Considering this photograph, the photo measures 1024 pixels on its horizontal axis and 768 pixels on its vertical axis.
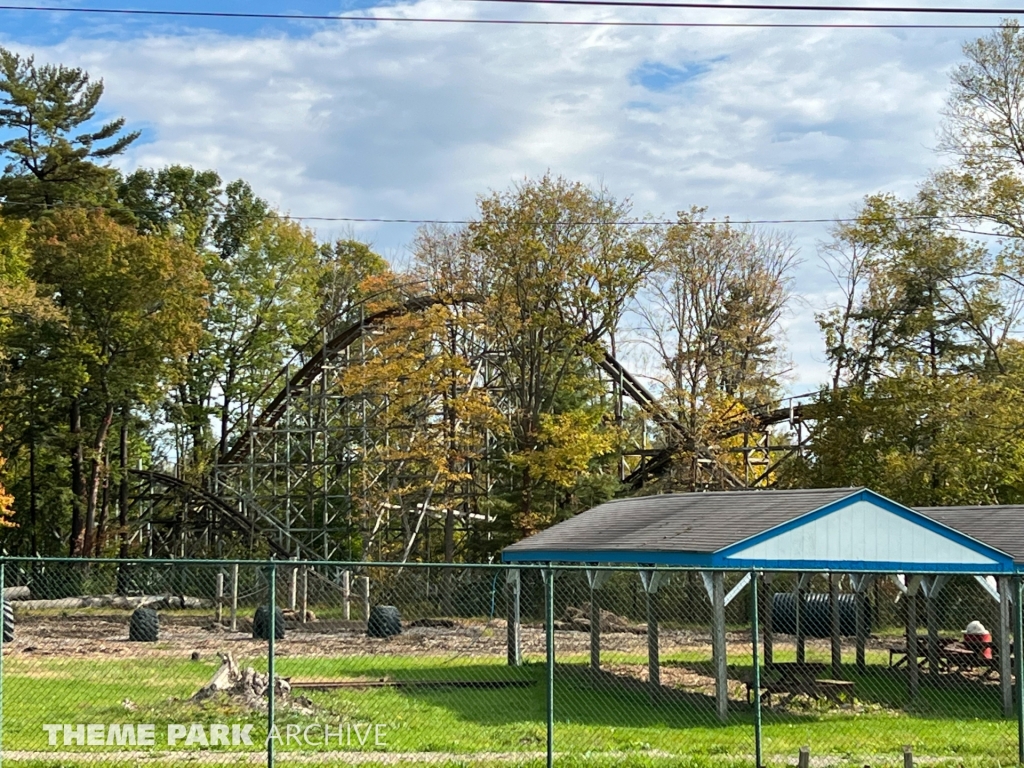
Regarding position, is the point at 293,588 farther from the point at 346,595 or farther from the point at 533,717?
the point at 533,717

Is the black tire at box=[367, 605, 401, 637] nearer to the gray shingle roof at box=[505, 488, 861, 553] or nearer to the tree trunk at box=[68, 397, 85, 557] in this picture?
the gray shingle roof at box=[505, 488, 861, 553]

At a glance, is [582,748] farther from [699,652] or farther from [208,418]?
[208,418]

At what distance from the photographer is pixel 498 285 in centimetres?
3775

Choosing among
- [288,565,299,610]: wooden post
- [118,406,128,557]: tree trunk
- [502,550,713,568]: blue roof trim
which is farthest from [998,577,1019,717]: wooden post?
[118,406,128,557]: tree trunk

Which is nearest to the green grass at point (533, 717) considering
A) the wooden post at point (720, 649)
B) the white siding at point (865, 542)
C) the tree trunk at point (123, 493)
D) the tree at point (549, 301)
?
the wooden post at point (720, 649)

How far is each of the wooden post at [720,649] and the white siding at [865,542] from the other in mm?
1037

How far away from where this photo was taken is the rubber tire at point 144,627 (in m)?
25.3

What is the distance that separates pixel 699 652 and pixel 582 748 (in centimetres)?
1187

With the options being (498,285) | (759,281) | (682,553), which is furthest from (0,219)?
(682,553)

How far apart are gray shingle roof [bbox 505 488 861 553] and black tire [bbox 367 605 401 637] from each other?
4877 millimetres

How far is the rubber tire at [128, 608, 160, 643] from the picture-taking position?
2528 centimetres

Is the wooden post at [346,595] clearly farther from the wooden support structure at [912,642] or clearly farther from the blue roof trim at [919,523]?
the blue roof trim at [919,523]

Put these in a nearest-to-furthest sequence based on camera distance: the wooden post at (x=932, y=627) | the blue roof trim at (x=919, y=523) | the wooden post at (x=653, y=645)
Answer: the blue roof trim at (x=919, y=523), the wooden post at (x=653, y=645), the wooden post at (x=932, y=627)

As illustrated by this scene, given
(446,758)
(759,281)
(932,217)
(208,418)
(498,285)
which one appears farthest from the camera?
(208,418)
